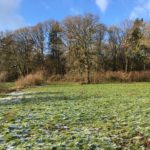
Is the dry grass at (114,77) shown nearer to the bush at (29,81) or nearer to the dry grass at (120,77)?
the dry grass at (120,77)

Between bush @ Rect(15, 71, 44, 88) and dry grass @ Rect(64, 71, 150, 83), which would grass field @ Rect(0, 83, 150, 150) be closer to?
bush @ Rect(15, 71, 44, 88)

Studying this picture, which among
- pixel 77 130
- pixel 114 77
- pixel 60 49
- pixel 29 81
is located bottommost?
pixel 77 130

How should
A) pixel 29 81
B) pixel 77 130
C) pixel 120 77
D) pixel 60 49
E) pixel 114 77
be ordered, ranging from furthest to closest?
pixel 60 49, pixel 114 77, pixel 120 77, pixel 29 81, pixel 77 130

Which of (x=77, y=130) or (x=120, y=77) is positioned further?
(x=120, y=77)

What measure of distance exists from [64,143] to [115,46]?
67507 millimetres

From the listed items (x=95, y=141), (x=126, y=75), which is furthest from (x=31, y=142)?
(x=126, y=75)

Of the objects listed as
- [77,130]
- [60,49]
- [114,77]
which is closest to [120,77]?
[114,77]

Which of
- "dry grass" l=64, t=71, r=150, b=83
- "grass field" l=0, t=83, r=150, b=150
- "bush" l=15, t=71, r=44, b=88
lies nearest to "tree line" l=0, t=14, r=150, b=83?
"dry grass" l=64, t=71, r=150, b=83

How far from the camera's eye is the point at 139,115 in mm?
12328

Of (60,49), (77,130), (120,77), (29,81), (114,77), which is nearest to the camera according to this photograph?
(77,130)

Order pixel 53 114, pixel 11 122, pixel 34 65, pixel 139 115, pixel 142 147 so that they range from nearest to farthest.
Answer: pixel 142 147 → pixel 11 122 → pixel 139 115 → pixel 53 114 → pixel 34 65

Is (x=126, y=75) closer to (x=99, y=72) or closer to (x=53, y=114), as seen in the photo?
(x=99, y=72)

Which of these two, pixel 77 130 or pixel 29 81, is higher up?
pixel 29 81

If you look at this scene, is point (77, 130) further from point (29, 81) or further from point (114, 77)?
point (114, 77)
